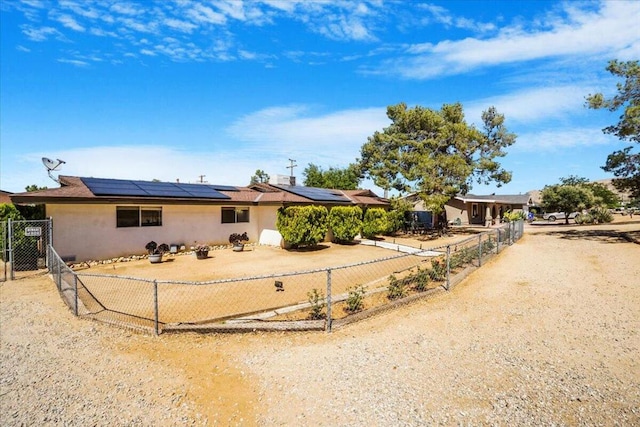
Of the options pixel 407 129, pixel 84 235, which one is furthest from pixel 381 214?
pixel 84 235

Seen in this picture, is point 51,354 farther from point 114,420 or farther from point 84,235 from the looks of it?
point 84,235

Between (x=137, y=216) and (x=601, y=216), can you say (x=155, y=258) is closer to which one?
(x=137, y=216)

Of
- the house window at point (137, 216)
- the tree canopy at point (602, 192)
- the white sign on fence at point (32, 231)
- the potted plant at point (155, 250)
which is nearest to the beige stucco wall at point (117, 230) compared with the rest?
the house window at point (137, 216)

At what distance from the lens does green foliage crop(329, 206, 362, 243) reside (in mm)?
20062

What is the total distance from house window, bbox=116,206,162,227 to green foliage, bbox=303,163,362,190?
116 feet

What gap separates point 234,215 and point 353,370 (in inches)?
627

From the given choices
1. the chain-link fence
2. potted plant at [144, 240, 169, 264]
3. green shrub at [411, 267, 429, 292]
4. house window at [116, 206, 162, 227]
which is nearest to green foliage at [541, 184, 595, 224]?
the chain-link fence

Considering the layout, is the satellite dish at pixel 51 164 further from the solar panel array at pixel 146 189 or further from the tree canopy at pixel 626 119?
the tree canopy at pixel 626 119

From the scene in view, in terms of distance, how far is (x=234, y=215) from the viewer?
65.4ft

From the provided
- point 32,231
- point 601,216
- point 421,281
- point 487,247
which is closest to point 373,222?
point 487,247

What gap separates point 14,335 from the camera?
22.2ft

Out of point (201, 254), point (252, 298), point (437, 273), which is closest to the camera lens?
point (252, 298)

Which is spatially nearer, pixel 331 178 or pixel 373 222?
pixel 373 222

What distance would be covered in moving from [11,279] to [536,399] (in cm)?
1547
